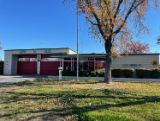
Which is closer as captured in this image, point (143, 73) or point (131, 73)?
point (143, 73)

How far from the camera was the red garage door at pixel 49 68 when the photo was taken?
47.4 meters

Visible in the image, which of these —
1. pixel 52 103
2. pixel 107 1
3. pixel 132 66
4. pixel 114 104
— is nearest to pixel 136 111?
pixel 114 104

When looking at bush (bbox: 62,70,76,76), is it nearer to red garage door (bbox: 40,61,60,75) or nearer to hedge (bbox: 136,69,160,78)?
red garage door (bbox: 40,61,60,75)

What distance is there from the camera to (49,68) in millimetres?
Answer: 48219

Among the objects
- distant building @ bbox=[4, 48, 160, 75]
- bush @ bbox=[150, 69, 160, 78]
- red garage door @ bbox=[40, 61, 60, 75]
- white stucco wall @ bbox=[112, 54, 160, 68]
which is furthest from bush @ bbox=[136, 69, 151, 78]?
red garage door @ bbox=[40, 61, 60, 75]

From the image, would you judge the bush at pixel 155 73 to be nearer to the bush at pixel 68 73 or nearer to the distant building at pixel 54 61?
the distant building at pixel 54 61

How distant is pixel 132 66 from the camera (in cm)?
4181

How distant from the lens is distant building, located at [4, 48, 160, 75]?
41.8 metres

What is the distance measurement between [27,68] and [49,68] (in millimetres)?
4997

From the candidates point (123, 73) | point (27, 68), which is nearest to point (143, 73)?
point (123, 73)

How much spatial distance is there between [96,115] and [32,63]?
137ft

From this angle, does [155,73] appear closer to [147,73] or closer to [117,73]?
[147,73]

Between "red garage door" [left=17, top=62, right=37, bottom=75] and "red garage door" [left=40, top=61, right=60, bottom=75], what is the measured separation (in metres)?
1.62

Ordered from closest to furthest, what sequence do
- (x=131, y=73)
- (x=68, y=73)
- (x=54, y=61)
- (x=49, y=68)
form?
(x=131, y=73)
(x=68, y=73)
(x=54, y=61)
(x=49, y=68)
